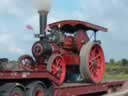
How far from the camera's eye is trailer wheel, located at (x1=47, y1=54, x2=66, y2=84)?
14.5m

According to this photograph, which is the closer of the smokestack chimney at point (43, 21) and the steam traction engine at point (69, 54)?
the steam traction engine at point (69, 54)

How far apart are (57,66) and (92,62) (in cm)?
210

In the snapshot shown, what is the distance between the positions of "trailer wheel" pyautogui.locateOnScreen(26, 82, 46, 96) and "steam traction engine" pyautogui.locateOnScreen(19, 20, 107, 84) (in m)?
0.99

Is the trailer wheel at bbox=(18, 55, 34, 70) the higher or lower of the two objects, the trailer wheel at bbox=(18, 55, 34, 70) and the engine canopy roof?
the lower

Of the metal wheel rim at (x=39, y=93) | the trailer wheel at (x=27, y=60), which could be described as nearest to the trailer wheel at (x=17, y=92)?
the metal wheel rim at (x=39, y=93)

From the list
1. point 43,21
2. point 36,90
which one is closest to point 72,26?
point 43,21

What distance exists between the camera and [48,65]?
14.5 metres

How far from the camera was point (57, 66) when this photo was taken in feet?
49.0

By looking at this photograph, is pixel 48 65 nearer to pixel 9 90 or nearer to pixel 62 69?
pixel 62 69

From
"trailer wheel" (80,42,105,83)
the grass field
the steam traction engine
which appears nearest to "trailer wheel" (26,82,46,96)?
the steam traction engine

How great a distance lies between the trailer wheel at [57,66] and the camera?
1453 centimetres

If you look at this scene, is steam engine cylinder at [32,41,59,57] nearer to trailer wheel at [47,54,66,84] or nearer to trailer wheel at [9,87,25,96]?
trailer wheel at [47,54,66,84]

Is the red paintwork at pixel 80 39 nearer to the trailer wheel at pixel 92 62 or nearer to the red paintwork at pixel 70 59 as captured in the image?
the trailer wheel at pixel 92 62

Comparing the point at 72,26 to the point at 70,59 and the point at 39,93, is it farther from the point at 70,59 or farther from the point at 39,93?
the point at 39,93
